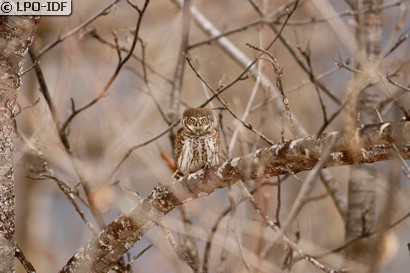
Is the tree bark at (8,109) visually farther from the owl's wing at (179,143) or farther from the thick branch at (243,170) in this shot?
the owl's wing at (179,143)

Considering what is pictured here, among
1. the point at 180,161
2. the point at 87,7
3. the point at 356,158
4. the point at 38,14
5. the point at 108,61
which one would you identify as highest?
the point at 87,7

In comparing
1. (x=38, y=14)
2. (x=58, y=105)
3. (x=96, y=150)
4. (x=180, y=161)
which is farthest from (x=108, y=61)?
(x=96, y=150)

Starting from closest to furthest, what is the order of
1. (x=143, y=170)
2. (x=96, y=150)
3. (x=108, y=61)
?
(x=108, y=61) < (x=143, y=170) < (x=96, y=150)

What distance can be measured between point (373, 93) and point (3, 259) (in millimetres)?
4140

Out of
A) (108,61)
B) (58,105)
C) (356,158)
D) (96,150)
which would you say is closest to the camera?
(356,158)

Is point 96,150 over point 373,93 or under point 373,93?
over

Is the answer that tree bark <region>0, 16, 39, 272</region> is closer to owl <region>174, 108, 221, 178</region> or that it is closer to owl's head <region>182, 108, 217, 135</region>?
owl <region>174, 108, 221, 178</region>

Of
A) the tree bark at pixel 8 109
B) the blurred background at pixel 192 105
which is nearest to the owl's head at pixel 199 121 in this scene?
the blurred background at pixel 192 105

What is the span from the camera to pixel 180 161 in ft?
17.9

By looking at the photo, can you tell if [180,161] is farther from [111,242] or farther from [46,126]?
[111,242]

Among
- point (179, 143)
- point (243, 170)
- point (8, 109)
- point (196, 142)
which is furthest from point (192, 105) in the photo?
point (243, 170)

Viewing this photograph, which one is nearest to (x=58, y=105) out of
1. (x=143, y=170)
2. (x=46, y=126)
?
(x=46, y=126)

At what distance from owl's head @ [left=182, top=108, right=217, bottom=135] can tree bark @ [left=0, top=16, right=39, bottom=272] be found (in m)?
1.88

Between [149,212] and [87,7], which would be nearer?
[149,212]
